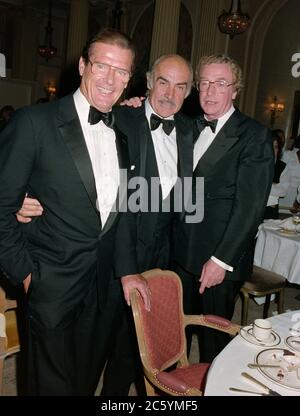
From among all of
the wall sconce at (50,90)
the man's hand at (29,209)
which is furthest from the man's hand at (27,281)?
the wall sconce at (50,90)

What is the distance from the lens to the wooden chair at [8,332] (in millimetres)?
2057

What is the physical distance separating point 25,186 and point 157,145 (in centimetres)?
89

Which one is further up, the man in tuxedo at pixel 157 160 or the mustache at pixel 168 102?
the mustache at pixel 168 102

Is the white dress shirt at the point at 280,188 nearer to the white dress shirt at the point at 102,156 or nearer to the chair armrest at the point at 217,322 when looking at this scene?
the chair armrest at the point at 217,322

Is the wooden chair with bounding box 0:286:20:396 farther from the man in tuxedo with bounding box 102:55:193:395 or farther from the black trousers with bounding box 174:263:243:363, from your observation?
the black trousers with bounding box 174:263:243:363

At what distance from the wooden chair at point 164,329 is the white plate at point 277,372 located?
408mm

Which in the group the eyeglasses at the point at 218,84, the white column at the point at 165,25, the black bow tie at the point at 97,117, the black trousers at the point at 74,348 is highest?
the white column at the point at 165,25

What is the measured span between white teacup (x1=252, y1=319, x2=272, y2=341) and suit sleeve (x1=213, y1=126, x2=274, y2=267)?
0.54 m

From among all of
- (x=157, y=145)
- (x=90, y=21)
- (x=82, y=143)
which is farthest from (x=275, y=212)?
(x=90, y=21)

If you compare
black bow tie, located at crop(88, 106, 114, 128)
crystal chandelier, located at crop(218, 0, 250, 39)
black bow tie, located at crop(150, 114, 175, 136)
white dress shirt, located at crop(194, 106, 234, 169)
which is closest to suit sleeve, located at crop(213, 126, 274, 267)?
white dress shirt, located at crop(194, 106, 234, 169)

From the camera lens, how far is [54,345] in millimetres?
1691

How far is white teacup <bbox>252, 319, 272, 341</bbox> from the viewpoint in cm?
157
